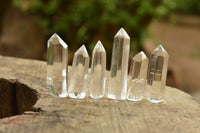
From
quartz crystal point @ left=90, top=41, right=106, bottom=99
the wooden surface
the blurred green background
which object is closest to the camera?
the wooden surface

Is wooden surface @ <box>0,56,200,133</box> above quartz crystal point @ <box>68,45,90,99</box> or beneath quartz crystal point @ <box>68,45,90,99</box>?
beneath

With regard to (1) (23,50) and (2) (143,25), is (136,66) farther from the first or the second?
(1) (23,50)

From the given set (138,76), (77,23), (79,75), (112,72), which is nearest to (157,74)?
(138,76)

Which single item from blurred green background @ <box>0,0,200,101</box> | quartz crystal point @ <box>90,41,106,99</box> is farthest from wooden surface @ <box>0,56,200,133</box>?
blurred green background @ <box>0,0,200,101</box>

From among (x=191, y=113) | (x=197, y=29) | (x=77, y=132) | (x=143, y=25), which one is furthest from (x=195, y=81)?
(x=77, y=132)

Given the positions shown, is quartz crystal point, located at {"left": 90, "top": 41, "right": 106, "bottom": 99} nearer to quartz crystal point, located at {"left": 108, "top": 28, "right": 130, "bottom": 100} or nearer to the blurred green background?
quartz crystal point, located at {"left": 108, "top": 28, "right": 130, "bottom": 100}

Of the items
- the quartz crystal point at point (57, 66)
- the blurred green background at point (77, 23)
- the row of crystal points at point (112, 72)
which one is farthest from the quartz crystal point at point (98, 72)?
the blurred green background at point (77, 23)

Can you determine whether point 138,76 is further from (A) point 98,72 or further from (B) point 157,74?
(A) point 98,72

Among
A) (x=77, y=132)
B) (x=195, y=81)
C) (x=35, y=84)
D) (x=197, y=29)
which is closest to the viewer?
(x=77, y=132)
